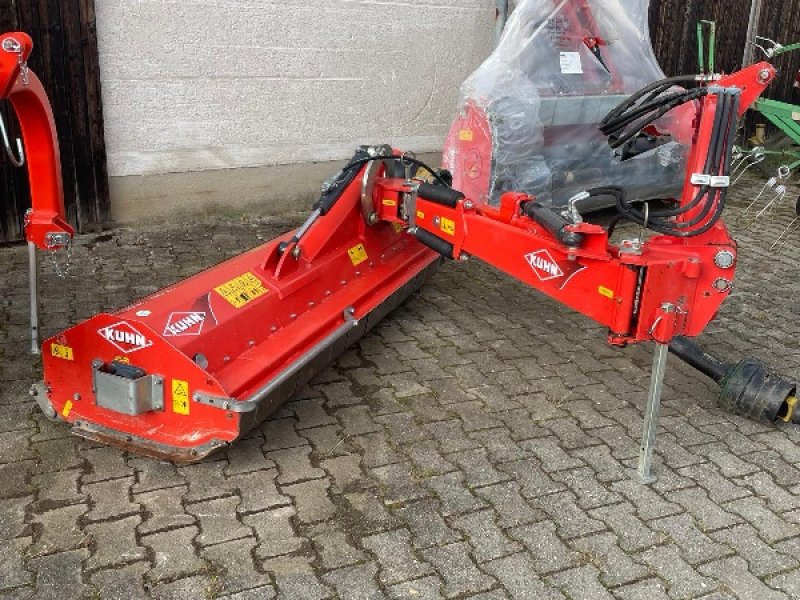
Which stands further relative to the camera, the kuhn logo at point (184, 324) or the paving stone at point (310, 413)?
the paving stone at point (310, 413)

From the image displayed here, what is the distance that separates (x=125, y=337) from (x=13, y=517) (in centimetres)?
75

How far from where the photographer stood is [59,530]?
9.38 feet

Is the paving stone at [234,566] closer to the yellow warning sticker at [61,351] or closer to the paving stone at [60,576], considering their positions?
the paving stone at [60,576]

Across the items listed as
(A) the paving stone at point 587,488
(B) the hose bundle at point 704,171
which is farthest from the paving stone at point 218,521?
(B) the hose bundle at point 704,171

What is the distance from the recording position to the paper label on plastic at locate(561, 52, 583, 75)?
6445 millimetres

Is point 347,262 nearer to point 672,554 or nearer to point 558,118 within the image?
point 672,554

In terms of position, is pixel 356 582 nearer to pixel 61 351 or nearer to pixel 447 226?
pixel 61 351

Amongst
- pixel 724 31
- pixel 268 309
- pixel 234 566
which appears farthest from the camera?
pixel 724 31

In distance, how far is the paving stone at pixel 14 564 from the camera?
261 cm

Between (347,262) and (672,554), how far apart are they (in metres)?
2.14

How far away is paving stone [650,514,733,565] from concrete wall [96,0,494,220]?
4.67 metres

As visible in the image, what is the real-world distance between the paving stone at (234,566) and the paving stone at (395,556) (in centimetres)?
39

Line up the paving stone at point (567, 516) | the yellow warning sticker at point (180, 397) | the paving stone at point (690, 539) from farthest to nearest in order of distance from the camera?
1. the yellow warning sticker at point (180, 397)
2. the paving stone at point (567, 516)
3. the paving stone at point (690, 539)

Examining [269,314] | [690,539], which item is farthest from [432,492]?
[269,314]
